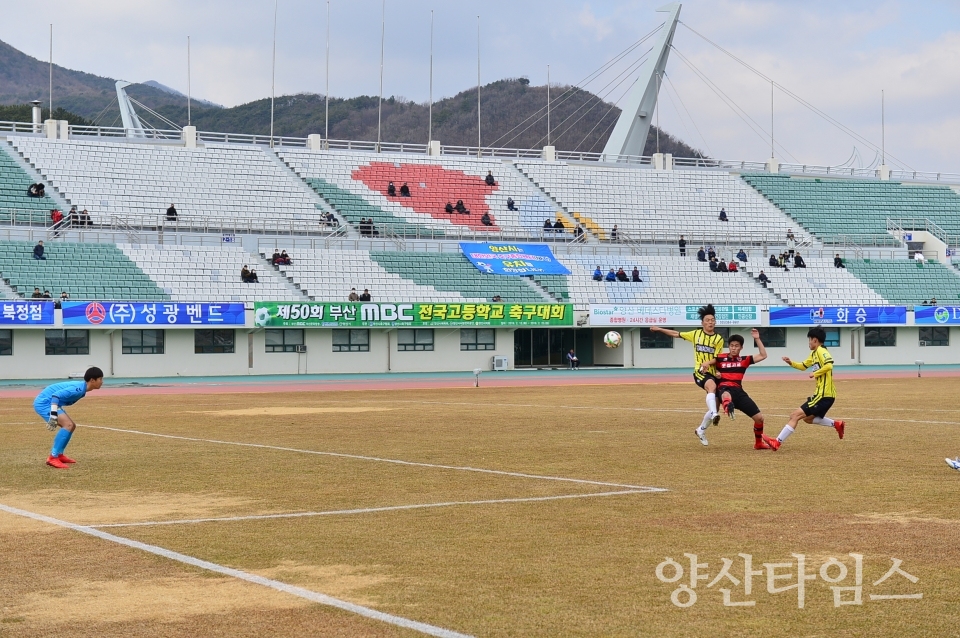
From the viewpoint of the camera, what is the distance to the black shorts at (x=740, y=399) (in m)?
17.9

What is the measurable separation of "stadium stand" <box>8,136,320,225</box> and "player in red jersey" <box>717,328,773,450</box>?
45212 mm

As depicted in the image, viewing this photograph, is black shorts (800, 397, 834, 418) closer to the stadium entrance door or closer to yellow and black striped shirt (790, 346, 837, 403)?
yellow and black striped shirt (790, 346, 837, 403)

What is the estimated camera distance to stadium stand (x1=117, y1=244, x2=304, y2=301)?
53.5 metres

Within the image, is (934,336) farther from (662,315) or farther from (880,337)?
(662,315)

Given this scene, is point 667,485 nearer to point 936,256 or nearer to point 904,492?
point 904,492

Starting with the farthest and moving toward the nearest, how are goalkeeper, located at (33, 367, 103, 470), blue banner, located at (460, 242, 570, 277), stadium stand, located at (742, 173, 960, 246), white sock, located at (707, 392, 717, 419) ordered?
stadium stand, located at (742, 173, 960, 246)
blue banner, located at (460, 242, 570, 277)
white sock, located at (707, 392, 717, 419)
goalkeeper, located at (33, 367, 103, 470)

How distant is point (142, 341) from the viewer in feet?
171

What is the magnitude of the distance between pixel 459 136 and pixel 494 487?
146053 mm

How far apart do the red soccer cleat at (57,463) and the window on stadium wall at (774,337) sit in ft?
171

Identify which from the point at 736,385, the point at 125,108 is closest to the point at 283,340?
the point at 125,108

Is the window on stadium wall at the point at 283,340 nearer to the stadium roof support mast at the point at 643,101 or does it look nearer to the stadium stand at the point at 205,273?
→ the stadium stand at the point at 205,273

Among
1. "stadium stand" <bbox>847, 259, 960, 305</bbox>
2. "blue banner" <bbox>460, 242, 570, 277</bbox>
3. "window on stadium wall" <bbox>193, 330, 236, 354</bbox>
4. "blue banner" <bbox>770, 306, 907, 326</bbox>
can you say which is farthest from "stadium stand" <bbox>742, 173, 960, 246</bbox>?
"window on stadium wall" <bbox>193, 330, 236, 354</bbox>

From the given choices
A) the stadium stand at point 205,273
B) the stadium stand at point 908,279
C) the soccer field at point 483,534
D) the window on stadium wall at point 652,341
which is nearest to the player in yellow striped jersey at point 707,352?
the soccer field at point 483,534

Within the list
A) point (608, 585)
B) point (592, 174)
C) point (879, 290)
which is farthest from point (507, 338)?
point (608, 585)
